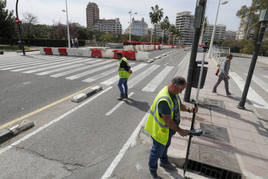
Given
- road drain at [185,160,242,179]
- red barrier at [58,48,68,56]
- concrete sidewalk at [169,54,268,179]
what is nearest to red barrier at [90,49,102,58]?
red barrier at [58,48,68,56]

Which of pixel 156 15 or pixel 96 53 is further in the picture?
pixel 156 15

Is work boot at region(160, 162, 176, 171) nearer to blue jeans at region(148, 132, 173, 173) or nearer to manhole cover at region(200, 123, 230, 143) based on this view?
blue jeans at region(148, 132, 173, 173)

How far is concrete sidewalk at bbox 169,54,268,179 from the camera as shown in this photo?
3025 mm

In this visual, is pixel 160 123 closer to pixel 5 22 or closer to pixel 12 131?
pixel 12 131

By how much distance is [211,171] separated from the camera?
3.01m

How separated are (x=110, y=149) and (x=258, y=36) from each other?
585 centimetres

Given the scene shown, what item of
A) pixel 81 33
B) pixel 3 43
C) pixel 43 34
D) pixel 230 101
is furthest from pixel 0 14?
pixel 230 101

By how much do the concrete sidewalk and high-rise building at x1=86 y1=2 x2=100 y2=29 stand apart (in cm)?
20896

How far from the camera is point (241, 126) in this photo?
465 cm

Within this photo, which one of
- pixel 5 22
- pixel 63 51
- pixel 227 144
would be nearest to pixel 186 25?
pixel 5 22

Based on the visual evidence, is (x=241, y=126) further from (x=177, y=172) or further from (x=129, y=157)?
(x=129, y=157)

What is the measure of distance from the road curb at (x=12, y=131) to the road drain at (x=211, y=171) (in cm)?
424

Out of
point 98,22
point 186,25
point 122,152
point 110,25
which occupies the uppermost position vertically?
point 98,22

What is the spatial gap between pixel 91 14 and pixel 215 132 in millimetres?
215499
